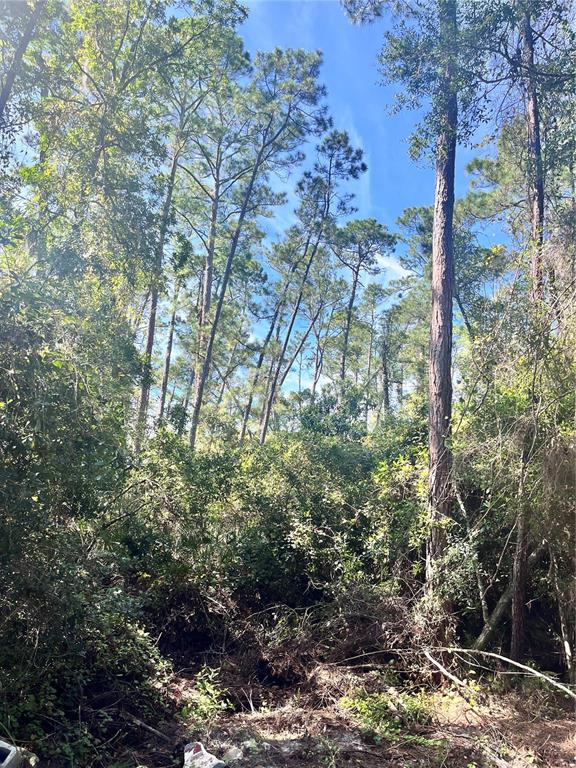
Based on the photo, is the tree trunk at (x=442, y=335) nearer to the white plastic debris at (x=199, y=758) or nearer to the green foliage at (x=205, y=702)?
the green foliage at (x=205, y=702)

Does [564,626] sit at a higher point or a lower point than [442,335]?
lower

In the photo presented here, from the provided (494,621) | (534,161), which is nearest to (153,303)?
(534,161)

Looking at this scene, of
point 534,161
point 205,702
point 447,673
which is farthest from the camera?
point 534,161

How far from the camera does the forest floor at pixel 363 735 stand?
10.9ft

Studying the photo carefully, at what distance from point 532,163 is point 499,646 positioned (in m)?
6.86

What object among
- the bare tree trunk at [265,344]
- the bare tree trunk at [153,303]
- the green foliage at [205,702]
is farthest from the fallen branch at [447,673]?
the bare tree trunk at [265,344]

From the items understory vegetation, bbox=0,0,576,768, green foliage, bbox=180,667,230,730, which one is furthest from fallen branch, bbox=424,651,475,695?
green foliage, bbox=180,667,230,730

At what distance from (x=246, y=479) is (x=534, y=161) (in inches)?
263

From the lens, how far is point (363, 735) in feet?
12.2

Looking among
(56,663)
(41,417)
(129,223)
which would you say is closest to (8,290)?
(41,417)

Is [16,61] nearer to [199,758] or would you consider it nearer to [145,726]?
[145,726]

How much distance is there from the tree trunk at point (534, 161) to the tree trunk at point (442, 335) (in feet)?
3.21

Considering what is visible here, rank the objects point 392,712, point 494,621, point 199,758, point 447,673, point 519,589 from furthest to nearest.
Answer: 1. point 494,621
2. point 519,589
3. point 447,673
4. point 392,712
5. point 199,758

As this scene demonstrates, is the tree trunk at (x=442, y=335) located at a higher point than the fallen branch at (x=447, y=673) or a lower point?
higher
